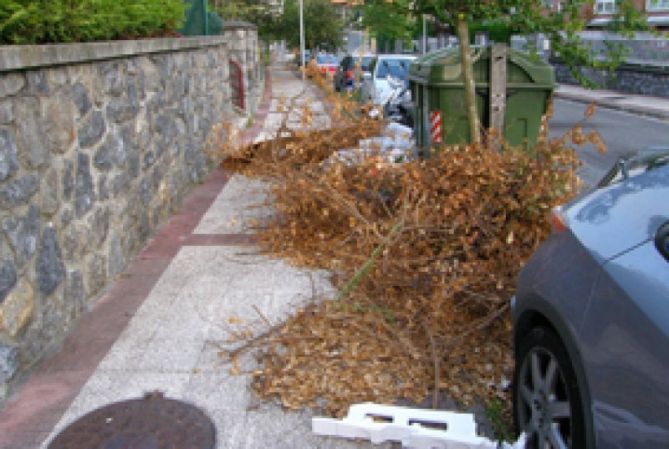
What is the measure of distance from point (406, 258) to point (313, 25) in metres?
42.5

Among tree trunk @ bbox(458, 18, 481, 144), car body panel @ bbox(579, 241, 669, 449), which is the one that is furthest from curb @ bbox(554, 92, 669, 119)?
car body panel @ bbox(579, 241, 669, 449)

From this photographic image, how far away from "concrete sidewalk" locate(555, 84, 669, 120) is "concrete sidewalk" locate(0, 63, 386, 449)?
13.9 m

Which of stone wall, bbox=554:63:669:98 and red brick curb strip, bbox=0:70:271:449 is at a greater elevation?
stone wall, bbox=554:63:669:98

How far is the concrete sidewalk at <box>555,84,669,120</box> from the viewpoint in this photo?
1953 centimetres

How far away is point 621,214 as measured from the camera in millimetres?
2697

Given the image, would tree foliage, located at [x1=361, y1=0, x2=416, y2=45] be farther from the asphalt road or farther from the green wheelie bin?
the asphalt road

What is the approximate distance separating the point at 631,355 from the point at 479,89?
5.76 m

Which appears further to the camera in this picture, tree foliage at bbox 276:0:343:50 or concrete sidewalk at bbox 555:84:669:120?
tree foliage at bbox 276:0:343:50

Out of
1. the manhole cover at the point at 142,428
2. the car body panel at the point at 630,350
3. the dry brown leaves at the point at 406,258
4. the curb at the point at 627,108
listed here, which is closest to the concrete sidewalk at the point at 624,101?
the curb at the point at 627,108

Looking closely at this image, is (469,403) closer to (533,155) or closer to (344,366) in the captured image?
(344,366)

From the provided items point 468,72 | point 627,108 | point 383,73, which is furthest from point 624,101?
point 468,72

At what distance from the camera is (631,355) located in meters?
2.22

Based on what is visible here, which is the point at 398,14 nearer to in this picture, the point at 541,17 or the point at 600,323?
the point at 541,17

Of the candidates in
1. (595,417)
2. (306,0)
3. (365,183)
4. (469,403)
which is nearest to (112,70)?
(365,183)
